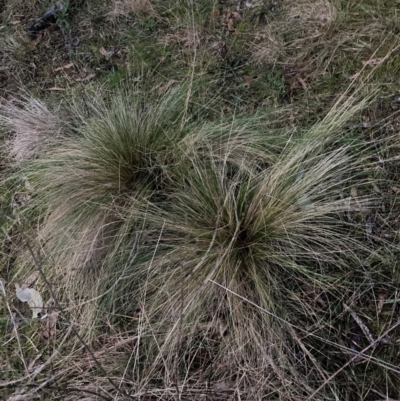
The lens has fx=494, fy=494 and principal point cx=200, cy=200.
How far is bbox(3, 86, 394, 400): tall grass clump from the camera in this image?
2.15 metres

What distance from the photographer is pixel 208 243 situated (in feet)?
7.68

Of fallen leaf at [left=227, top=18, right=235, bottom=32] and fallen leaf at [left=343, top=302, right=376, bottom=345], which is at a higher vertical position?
fallen leaf at [left=227, top=18, right=235, bottom=32]

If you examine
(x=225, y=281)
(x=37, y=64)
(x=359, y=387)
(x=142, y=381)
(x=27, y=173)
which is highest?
(x=37, y=64)

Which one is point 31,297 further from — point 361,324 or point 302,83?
point 302,83

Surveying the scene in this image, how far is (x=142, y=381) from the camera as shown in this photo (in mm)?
2170

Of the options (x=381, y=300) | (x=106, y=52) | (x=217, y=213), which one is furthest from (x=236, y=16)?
(x=381, y=300)

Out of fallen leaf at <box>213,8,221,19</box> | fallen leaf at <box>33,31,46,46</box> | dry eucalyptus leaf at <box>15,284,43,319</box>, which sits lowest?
dry eucalyptus leaf at <box>15,284,43,319</box>

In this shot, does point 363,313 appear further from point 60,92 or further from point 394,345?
point 60,92

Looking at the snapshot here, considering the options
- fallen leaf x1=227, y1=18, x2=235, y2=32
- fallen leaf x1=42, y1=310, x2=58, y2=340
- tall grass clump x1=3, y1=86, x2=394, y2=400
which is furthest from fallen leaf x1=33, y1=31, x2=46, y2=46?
fallen leaf x1=42, y1=310, x2=58, y2=340

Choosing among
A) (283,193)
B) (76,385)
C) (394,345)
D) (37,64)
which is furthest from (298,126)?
(37,64)

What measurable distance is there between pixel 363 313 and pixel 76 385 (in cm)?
135

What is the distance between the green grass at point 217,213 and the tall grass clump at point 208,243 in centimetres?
1

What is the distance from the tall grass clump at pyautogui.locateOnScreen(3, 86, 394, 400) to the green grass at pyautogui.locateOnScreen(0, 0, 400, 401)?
0.03ft

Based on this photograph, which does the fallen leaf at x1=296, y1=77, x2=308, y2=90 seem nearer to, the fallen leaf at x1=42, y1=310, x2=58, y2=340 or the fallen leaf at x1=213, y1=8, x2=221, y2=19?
the fallen leaf at x1=213, y1=8, x2=221, y2=19
